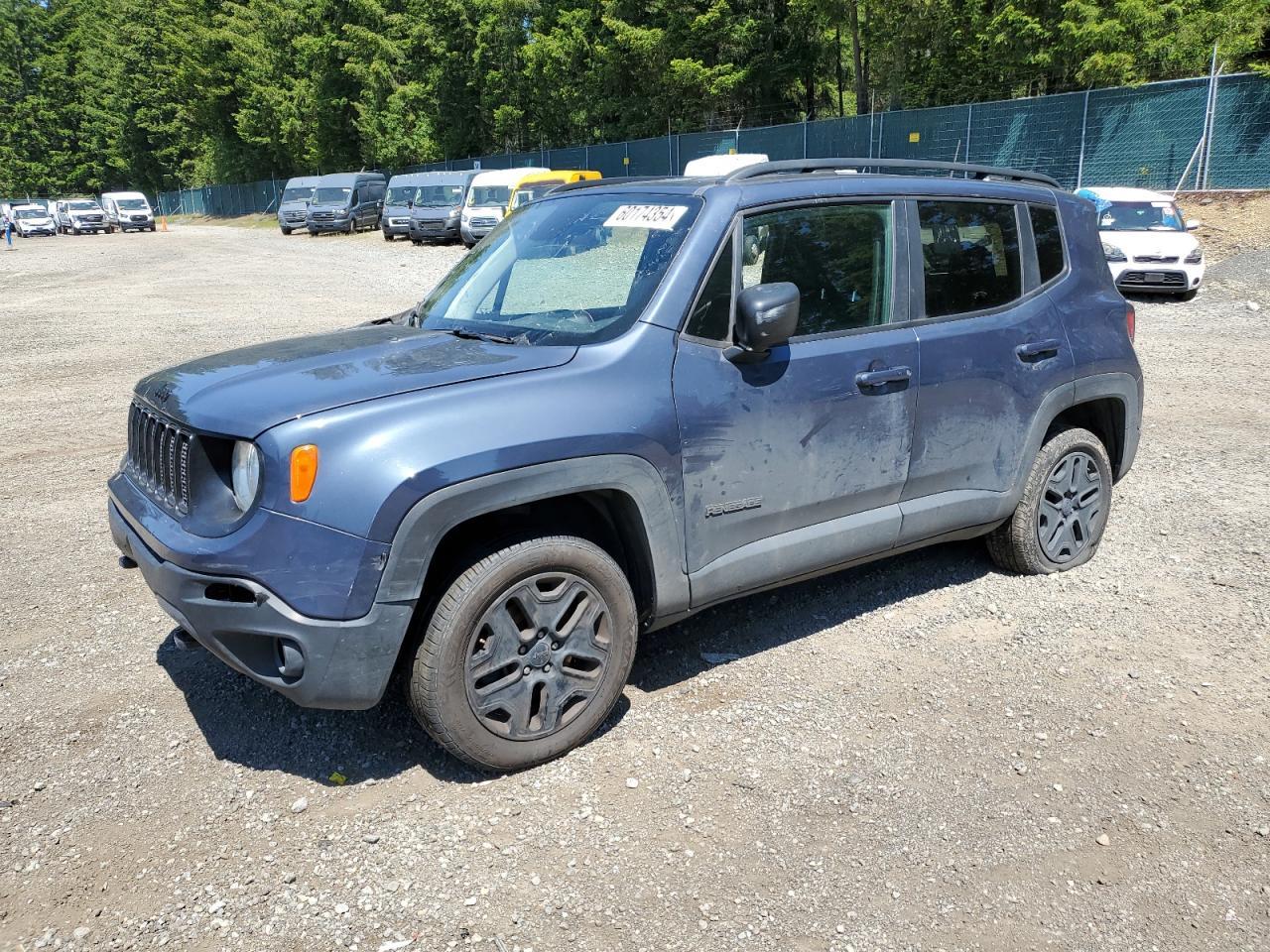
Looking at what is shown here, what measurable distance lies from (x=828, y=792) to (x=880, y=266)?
2064mm

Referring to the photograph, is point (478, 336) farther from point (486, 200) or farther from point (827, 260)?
point (486, 200)

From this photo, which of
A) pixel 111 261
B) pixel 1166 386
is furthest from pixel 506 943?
pixel 111 261

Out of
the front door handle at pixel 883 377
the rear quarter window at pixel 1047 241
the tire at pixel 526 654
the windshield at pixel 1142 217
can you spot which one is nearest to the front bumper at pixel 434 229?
the windshield at pixel 1142 217

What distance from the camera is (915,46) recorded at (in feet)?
112

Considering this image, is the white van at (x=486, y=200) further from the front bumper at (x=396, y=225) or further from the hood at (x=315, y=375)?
the hood at (x=315, y=375)

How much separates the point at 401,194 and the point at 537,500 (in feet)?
106

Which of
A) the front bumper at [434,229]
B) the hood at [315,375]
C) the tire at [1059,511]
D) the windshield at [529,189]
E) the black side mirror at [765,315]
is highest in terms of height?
the black side mirror at [765,315]

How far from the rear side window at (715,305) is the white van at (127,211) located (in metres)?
59.0

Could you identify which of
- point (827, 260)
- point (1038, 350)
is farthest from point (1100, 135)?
point (827, 260)

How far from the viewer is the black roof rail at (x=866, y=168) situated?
3906 millimetres

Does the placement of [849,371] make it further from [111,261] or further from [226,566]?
[111,261]

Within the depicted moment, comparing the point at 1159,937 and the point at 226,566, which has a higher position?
the point at 226,566

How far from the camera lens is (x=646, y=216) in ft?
12.7

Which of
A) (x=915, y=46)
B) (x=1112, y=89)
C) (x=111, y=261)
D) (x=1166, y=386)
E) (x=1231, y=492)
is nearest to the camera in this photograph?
(x=1231, y=492)
